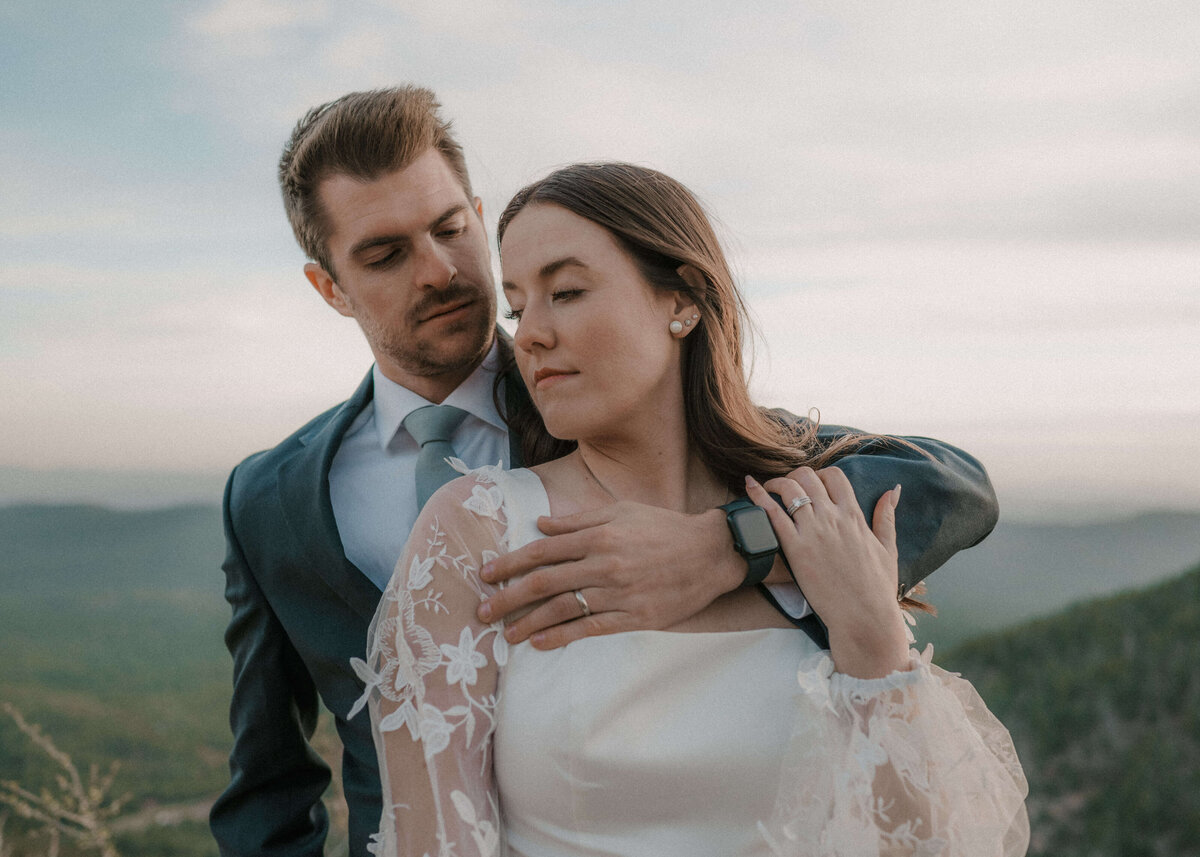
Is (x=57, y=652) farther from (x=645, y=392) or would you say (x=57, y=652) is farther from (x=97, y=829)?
(x=645, y=392)

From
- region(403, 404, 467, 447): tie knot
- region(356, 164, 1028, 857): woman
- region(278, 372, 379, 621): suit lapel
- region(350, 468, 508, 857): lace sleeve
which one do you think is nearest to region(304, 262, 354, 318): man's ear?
region(278, 372, 379, 621): suit lapel

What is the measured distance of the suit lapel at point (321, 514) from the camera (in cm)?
254

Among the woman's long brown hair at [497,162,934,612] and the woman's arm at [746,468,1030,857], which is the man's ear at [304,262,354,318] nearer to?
the woman's long brown hair at [497,162,934,612]

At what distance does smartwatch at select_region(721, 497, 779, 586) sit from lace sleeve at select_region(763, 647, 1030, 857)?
215 millimetres

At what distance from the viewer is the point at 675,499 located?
225 cm

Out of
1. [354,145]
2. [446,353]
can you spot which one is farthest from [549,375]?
[354,145]

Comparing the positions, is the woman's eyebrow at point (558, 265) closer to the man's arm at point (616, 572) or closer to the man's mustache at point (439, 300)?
the man's arm at point (616, 572)

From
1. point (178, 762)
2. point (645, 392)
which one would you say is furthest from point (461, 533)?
point (178, 762)

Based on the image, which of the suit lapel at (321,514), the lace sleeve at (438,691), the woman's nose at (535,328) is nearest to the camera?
the lace sleeve at (438,691)

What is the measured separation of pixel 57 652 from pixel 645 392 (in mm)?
5849

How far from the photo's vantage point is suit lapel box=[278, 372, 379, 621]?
2.54 m

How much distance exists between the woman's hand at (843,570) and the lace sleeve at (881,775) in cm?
5

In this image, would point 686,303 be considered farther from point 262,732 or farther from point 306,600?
point 262,732

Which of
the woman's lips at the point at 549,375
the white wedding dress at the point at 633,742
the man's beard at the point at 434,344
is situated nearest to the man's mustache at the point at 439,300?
the man's beard at the point at 434,344
